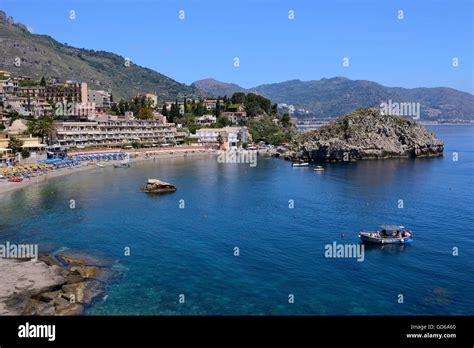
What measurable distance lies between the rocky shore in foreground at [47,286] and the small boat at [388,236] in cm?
1846

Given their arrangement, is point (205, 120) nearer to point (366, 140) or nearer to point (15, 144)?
point (366, 140)

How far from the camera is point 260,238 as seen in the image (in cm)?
3406

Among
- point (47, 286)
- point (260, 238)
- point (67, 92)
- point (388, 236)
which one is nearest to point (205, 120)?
point (67, 92)

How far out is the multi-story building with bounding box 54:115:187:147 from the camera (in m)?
88.8

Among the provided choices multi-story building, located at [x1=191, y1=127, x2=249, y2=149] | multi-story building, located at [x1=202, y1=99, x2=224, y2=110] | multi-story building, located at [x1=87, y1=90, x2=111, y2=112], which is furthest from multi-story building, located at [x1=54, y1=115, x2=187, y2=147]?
multi-story building, located at [x1=202, y1=99, x2=224, y2=110]

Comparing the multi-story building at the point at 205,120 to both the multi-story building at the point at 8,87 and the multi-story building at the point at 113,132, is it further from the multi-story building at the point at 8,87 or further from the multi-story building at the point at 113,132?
the multi-story building at the point at 8,87

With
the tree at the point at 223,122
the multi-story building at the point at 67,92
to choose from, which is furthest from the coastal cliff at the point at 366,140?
the multi-story building at the point at 67,92

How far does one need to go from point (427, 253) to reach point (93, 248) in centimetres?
2271

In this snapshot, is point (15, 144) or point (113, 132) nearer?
point (15, 144)

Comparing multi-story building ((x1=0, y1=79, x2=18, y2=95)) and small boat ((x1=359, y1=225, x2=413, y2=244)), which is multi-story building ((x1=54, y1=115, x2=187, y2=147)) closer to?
multi-story building ((x1=0, y1=79, x2=18, y2=95))

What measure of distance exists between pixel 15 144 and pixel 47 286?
2123 inches

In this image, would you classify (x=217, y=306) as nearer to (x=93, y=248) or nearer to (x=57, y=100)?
(x=93, y=248)

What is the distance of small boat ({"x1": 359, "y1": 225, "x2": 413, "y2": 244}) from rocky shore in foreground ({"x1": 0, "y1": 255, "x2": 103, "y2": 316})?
60.6 ft
